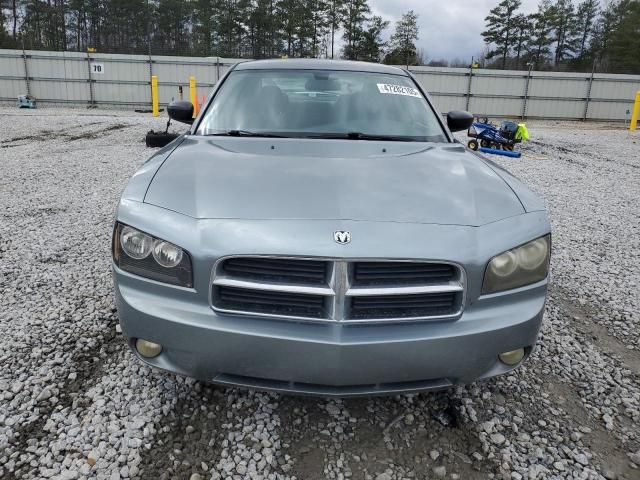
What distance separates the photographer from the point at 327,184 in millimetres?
2033

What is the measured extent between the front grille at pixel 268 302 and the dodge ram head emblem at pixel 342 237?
22 cm

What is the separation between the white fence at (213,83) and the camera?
23.5m

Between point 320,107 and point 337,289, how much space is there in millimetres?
1711

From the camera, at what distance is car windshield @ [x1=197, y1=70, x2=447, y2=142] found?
9.48ft

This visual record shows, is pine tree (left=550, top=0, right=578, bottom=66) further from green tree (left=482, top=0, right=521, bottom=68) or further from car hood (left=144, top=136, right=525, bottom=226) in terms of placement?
car hood (left=144, top=136, right=525, bottom=226)

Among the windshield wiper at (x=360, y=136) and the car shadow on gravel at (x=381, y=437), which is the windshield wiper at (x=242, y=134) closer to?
the windshield wiper at (x=360, y=136)

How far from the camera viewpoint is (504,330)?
178cm

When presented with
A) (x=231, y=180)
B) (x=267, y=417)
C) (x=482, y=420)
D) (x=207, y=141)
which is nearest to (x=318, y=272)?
(x=231, y=180)

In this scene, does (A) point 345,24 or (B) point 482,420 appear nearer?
(B) point 482,420

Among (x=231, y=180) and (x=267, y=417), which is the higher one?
(x=231, y=180)

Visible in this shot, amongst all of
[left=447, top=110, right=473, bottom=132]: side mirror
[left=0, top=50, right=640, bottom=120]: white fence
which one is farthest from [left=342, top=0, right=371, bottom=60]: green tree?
[left=447, top=110, right=473, bottom=132]: side mirror

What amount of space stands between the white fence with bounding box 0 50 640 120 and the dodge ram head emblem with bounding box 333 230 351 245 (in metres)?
23.0

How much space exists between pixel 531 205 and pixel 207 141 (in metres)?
1.72

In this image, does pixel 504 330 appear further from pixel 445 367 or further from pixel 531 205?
pixel 531 205
